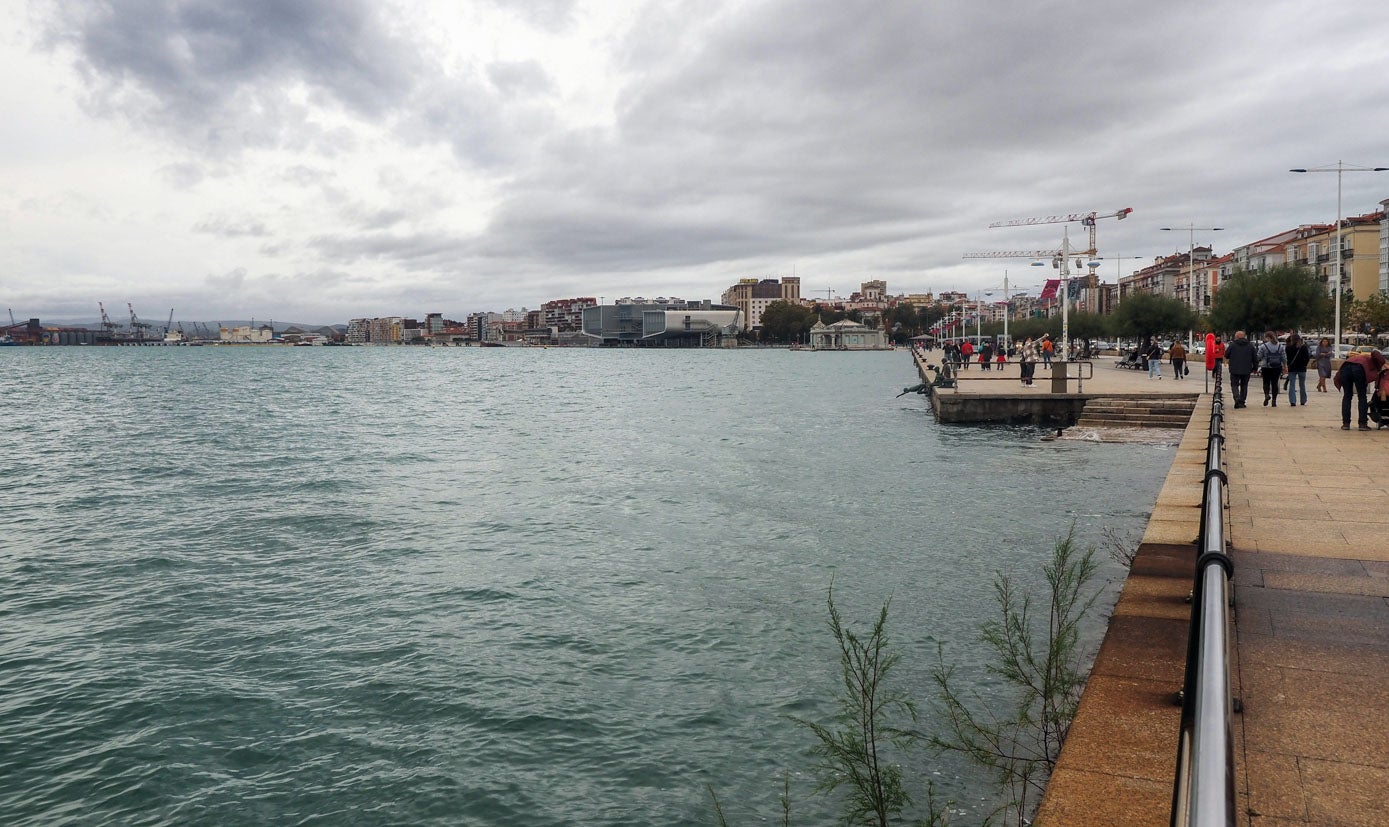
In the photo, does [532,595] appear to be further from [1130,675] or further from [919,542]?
[1130,675]

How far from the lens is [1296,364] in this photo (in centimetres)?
2098

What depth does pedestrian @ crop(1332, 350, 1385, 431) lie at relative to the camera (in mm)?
15695

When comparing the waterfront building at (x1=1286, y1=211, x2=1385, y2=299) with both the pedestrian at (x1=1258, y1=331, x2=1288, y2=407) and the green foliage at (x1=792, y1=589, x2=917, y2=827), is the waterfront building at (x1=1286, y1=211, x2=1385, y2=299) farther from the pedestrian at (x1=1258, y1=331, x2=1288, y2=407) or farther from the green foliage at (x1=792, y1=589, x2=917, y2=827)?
the green foliage at (x1=792, y1=589, x2=917, y2=827)

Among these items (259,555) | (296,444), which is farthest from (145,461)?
(259,555)

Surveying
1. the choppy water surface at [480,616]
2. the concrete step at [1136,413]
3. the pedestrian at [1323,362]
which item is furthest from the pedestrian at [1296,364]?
the pedestrian at [1323,362]

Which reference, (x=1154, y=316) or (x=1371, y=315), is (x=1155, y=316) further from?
(x=1371, y=315)

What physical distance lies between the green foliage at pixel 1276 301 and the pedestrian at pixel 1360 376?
31828mm

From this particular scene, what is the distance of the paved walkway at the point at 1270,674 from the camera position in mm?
3680

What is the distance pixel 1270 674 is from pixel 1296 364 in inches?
771

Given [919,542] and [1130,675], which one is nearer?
[1130,675]

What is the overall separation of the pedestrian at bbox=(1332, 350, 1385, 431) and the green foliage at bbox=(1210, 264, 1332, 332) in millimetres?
31828

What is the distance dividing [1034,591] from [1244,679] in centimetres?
555

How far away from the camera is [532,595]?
10.9m

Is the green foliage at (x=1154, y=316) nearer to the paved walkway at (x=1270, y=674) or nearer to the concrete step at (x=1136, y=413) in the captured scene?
the concrete step at (x=1136, y=413)
